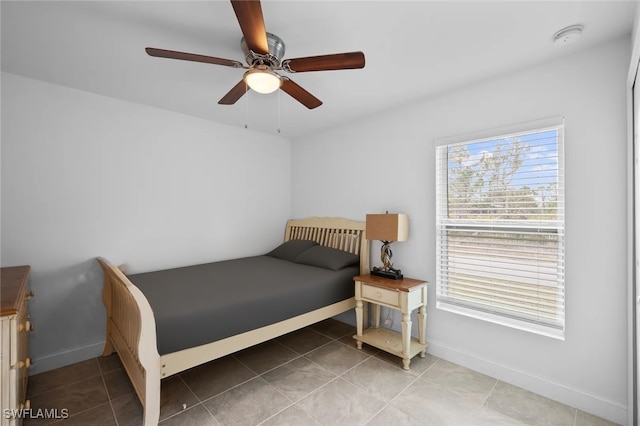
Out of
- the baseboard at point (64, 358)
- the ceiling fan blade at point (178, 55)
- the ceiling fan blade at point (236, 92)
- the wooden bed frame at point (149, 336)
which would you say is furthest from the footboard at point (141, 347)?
the ceiling fan blade at point (236, 92)

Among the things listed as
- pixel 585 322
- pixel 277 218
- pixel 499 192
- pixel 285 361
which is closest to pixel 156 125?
pixel 277 218

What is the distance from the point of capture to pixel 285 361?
9.00ft

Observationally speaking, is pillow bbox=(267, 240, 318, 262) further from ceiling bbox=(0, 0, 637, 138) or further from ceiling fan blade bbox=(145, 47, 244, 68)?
ceiling fan blade bbox=(145, 47, 244, 68)

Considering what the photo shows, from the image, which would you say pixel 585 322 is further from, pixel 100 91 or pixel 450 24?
pixel 100 91

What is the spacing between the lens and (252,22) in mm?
1401

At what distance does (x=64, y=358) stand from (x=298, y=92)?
3.17 meters

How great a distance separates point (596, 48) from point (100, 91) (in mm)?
4120

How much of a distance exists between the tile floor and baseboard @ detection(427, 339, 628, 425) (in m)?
0.05

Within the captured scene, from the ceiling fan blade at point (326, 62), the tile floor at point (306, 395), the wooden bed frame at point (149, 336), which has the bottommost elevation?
the tile floor at point (306, 395)

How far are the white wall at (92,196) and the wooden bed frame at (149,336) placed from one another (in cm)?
30

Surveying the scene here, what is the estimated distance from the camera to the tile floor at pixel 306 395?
196cm

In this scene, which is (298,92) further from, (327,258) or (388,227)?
(327,258)

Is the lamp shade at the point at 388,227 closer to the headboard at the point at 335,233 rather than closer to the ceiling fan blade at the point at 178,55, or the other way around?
the headboard at the point at 335,233

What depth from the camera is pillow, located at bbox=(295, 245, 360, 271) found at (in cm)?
322
